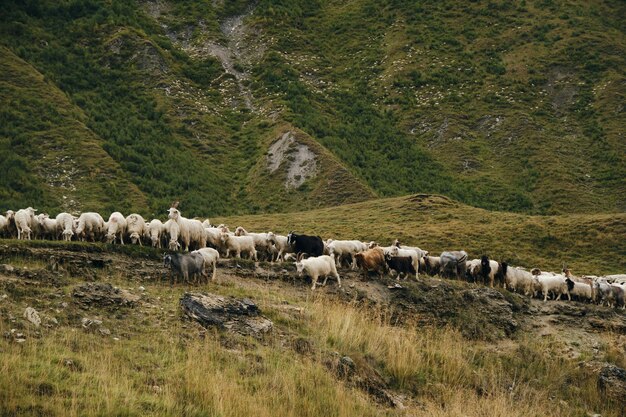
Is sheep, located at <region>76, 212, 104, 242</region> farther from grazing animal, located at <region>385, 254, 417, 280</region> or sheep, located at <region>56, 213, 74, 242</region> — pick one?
grazing animal, located at <region>385, 254, 417, 280</region>

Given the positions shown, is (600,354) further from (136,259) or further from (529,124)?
(529,124)

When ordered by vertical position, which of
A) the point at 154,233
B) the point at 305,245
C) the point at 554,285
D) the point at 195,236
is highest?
the point at 154,233

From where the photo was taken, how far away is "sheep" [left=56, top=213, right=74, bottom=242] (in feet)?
71.6

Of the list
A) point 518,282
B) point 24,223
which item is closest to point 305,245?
point 518,282

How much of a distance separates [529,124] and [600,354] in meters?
68.1

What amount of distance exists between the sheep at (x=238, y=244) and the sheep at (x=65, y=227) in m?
5.39

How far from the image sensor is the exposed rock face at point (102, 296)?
49.6 ft

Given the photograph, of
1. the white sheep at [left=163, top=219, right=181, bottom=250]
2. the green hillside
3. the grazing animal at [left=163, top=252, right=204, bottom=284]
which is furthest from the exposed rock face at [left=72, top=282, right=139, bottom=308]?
the green hillside

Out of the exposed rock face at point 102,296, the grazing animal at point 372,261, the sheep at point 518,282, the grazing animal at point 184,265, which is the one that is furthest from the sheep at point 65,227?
the sheep at point 518,282

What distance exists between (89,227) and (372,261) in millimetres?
9738

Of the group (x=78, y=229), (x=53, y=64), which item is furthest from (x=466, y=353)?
(x=53, y=64)

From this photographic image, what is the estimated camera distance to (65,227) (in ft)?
73.3

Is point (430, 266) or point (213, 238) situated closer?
point (213, 238)

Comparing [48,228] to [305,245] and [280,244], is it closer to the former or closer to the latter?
[280,244]
